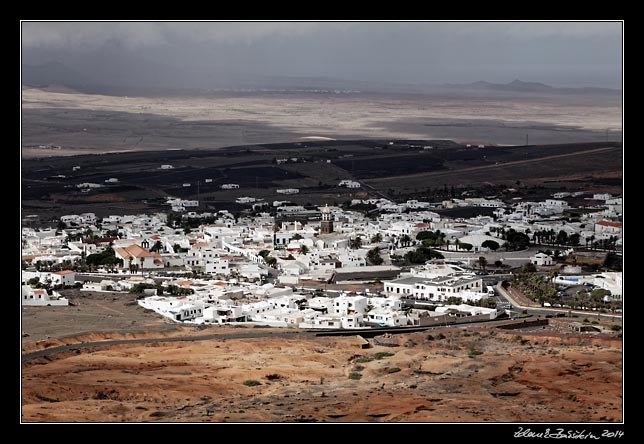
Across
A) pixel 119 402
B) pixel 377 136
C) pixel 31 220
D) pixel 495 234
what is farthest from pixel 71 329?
pixel 377 136

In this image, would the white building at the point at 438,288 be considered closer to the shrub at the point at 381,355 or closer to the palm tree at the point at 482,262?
the palm tree at the point at 482,262

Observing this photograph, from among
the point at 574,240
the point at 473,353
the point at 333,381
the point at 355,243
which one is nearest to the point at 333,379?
the point at 333,381

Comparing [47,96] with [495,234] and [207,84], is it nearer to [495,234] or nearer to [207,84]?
[207,84]

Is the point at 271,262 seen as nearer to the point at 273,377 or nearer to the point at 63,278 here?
the point at 63,278

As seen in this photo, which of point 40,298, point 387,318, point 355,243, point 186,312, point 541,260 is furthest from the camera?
point 355,243

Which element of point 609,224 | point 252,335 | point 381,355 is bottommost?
point 381,355

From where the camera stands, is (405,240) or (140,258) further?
(405,240)

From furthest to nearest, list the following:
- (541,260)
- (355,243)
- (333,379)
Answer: (355,243), (541,260), (333,379)

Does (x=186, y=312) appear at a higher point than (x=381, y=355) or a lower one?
higher
